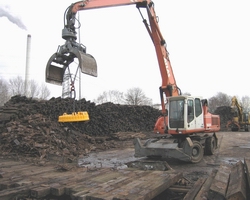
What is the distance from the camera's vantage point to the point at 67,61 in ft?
21.2

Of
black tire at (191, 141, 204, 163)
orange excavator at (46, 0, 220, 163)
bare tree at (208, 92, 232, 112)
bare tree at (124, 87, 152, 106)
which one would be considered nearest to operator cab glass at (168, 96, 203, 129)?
orange excavator at (46, 0, 220, 163)

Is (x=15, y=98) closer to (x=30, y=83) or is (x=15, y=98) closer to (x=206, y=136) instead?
(x=206, y=136)

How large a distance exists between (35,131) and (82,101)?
5.53m

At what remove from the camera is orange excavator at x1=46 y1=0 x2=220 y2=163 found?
6.15 meters

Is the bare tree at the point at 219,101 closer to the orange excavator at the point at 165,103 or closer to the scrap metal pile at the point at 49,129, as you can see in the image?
the scrap metal pile at the point at 49,129

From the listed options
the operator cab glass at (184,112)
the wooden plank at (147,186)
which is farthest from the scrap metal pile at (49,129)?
the wooden plank at (147,186)

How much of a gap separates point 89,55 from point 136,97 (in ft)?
175

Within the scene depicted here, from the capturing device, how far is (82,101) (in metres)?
15.2

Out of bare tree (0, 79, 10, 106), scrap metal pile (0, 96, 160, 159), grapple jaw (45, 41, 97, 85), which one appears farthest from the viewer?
bare tree (0, 79, 10, 106)

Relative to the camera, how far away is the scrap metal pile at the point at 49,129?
9117 millimetres

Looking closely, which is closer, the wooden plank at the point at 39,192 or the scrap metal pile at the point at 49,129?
the wooden plank at the point at 39,192

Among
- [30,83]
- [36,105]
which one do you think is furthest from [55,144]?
[30,83]

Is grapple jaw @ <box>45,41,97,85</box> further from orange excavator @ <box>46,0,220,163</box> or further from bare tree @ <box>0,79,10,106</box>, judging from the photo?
bare tree @ <box>0,79,10,106</box>

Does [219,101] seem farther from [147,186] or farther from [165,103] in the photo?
[147,186]
